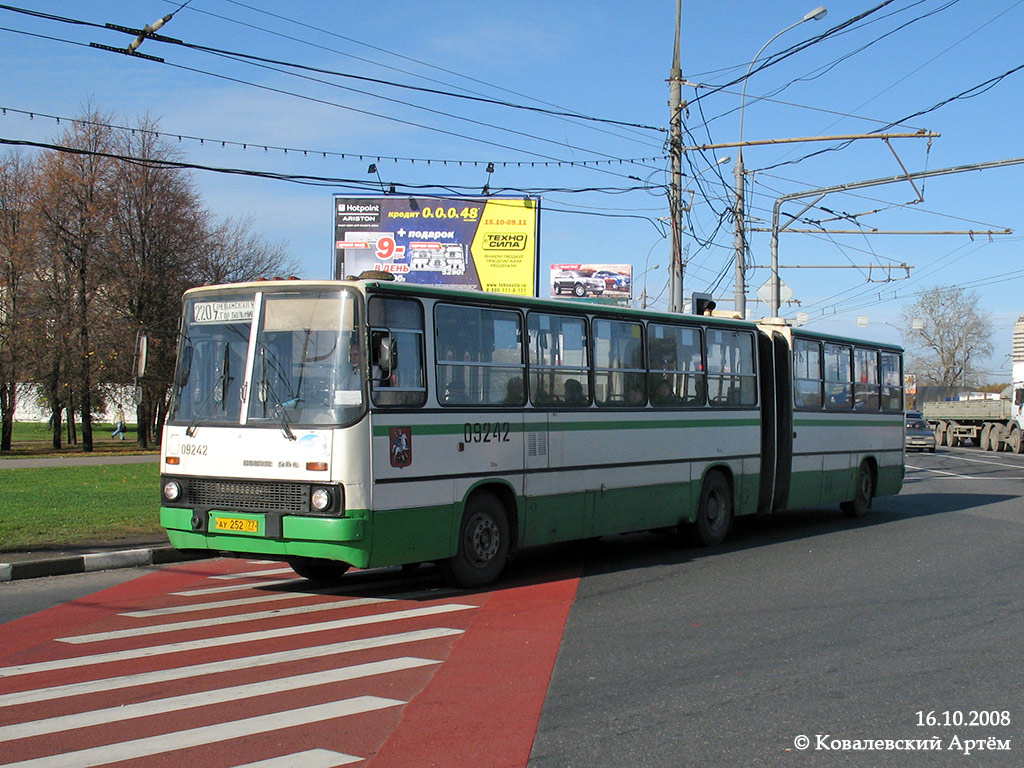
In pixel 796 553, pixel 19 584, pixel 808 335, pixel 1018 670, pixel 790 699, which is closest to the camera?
pixel 790 699

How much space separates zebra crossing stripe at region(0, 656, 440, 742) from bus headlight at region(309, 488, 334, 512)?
2.12 meters

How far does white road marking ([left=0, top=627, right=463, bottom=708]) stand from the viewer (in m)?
6.50

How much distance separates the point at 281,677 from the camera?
695cm

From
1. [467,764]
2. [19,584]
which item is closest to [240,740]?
[467,764]

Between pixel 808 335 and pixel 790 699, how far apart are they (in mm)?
11155

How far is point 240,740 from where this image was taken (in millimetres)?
5590

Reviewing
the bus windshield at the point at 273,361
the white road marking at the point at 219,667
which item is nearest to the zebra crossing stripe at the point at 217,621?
the white road marking at the point at 219,667

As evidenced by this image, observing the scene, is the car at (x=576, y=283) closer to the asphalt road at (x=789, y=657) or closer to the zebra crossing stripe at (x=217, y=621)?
the asphalt road at (x=789, y=657)

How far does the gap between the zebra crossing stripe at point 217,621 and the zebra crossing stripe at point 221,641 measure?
0.51 metres

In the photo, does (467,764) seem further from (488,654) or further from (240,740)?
(488,654)

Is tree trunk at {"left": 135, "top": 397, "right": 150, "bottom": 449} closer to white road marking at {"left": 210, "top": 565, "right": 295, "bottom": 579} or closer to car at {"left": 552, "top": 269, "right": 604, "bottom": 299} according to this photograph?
car at {"left": 552, "top": 269, "right": 604, "bottom": 299}

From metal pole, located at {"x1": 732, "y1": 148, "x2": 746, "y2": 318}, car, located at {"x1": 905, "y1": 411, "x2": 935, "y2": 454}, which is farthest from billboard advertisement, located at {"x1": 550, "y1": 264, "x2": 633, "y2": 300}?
metal pole, located at {"x1": 732, "y1": 148, "x2": 746, "y2": 318}

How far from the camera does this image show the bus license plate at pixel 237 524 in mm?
9672

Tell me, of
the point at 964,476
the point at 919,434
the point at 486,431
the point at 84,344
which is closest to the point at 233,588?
the point at 486,431
